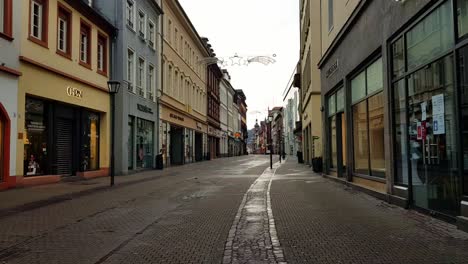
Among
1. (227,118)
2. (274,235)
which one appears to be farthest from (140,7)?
(227,118)

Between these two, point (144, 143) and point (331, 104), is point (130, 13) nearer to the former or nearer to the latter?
point (144, 143)

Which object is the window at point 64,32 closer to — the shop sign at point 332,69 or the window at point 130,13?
the window at point 130,13

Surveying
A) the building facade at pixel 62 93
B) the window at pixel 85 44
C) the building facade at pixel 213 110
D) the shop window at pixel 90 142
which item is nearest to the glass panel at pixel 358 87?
the building facade at pixel 62 93

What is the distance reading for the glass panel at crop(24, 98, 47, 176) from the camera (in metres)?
18.2

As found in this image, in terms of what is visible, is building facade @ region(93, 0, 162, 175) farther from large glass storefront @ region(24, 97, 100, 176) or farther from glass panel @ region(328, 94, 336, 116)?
glass panel @ region(328, 94, 336, 116)

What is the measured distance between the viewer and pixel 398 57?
11805mm

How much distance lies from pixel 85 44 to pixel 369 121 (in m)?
14.4

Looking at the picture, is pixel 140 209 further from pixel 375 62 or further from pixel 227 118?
pixel 227 118

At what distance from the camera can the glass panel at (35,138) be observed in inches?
717

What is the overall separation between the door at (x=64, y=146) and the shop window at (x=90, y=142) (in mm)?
864

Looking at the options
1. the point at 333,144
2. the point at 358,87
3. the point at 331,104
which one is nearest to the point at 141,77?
the point at 331,104

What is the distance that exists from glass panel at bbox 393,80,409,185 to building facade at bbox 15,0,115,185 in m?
12.4

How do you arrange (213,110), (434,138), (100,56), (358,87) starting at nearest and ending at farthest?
(434,138) < (358,87) < (100,56) < (213,110)


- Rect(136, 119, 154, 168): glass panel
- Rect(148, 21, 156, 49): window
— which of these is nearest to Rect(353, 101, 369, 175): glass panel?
Rect(136, 119, 154, 168): glass panel
